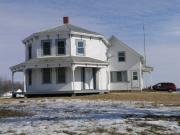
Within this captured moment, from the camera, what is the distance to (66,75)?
42688 millimetres

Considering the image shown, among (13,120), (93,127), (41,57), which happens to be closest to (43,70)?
(41,57)

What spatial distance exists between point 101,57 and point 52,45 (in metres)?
6.43

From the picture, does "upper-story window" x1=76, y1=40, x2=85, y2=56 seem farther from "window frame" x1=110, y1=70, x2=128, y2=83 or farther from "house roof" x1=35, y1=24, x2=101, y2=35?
"window frame" x1=110, y1=70, x2=128, y2=83

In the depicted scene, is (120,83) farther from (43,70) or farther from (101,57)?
(43,70)

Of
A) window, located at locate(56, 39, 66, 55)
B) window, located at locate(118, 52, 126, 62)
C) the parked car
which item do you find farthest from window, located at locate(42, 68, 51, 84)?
the parked car

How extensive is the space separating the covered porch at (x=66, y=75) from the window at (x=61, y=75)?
0.31ft

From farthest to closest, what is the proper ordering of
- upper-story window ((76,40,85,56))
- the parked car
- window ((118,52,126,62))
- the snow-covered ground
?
1. the parked car
2. window ((118,52,126,62))
3. upper-story window ((76,40,85,56))
4. the snow-covered ground

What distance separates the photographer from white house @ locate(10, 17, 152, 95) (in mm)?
42188

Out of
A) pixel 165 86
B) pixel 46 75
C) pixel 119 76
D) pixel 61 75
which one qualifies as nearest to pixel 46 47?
pixel 46 75

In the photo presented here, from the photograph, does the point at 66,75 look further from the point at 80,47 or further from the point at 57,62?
the point at 80,47

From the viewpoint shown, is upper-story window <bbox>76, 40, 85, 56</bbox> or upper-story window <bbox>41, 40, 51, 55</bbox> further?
upper-story window <bbox>76, 40, 85, 56</bbox>

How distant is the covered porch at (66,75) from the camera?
4147cm

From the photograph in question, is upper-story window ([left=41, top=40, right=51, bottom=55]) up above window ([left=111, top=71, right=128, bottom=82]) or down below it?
above

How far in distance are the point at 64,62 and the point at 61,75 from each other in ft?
7.45
